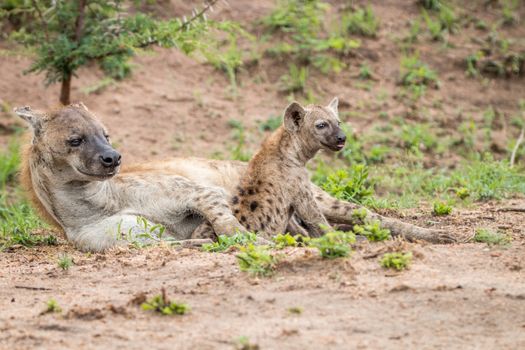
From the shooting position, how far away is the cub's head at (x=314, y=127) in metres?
6.71

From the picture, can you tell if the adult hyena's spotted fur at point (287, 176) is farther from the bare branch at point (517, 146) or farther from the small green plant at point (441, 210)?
the bare branch at point (517, 146)

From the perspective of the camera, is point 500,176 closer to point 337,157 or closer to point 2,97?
point 337,157

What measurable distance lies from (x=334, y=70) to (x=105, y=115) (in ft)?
9.34

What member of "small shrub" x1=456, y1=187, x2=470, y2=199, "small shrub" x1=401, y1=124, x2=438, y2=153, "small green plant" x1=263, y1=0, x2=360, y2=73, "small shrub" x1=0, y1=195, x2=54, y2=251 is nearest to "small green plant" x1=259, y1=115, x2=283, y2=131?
"small green plant" x1=263, y1=0, x2=360, y2=73

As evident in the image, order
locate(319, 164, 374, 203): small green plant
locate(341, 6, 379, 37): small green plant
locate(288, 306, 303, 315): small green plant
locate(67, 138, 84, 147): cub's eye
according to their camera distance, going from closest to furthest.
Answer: locate(288, 306, 303, 315): small green plant → locate(67, 138, 84, 147): cub's eye → locate(319, 164, 374, 203): small green plant → locate(341, 6, 379, 37): small green plant

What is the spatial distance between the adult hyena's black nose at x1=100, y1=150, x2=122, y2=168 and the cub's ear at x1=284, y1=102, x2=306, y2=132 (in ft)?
4.34

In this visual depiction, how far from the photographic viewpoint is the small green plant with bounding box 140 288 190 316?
13.8ft

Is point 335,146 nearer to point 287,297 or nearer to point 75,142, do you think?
point 75,142

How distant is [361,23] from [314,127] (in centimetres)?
521

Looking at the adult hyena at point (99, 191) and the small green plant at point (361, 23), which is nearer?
the adult hyena at point (99, 191)

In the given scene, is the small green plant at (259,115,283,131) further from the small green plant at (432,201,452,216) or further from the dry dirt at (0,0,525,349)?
the small green plant at (432,201,452,216)

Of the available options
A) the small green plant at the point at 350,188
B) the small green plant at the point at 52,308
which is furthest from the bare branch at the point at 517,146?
the small green plant at the point at 52,308

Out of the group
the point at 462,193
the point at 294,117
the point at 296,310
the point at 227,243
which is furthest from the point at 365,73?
the point at 296,310

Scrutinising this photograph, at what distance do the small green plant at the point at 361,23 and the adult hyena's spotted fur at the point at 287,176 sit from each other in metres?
4.95
